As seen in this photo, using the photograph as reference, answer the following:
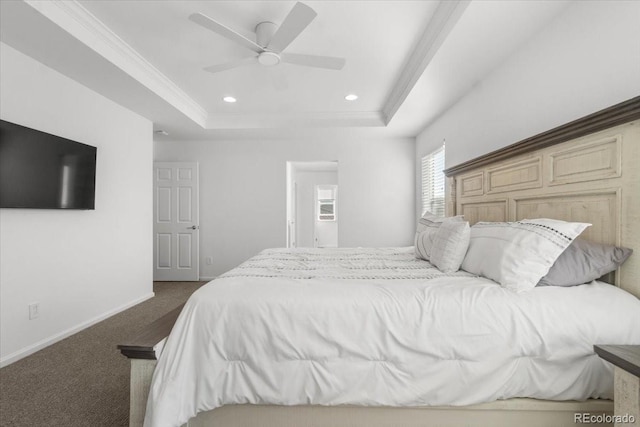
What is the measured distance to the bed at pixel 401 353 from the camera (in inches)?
49.8

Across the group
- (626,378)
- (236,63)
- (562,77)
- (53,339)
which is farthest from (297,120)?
(626,378)

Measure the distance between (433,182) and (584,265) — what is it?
9.98 feet

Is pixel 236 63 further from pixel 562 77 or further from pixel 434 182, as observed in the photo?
pixel 434 182

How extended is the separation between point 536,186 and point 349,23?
71.9 inches

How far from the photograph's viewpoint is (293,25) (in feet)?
6.22

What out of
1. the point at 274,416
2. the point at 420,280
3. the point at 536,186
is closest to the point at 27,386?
the point at 274,416

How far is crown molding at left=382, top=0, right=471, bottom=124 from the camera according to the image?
1963 mm

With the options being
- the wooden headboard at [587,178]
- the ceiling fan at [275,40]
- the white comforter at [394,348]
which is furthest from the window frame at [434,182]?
the white comforter at [394,348]

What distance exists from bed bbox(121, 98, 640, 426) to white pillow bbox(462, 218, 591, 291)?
9 cm

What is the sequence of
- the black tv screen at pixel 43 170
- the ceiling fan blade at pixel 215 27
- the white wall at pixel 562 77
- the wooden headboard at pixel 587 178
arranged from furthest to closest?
the black tv screen at pixel 43 170
the ceiling fan blade at pixel 215 27
the white wall at pixel 562 77
the wooden headboard at pixel 587 178

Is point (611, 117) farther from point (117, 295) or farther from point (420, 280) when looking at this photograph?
point (117, 295)

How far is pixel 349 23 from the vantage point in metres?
2.25

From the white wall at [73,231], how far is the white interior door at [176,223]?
93cm

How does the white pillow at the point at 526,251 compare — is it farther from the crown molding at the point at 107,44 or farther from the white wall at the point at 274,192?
the white wall at the point at 274,192
